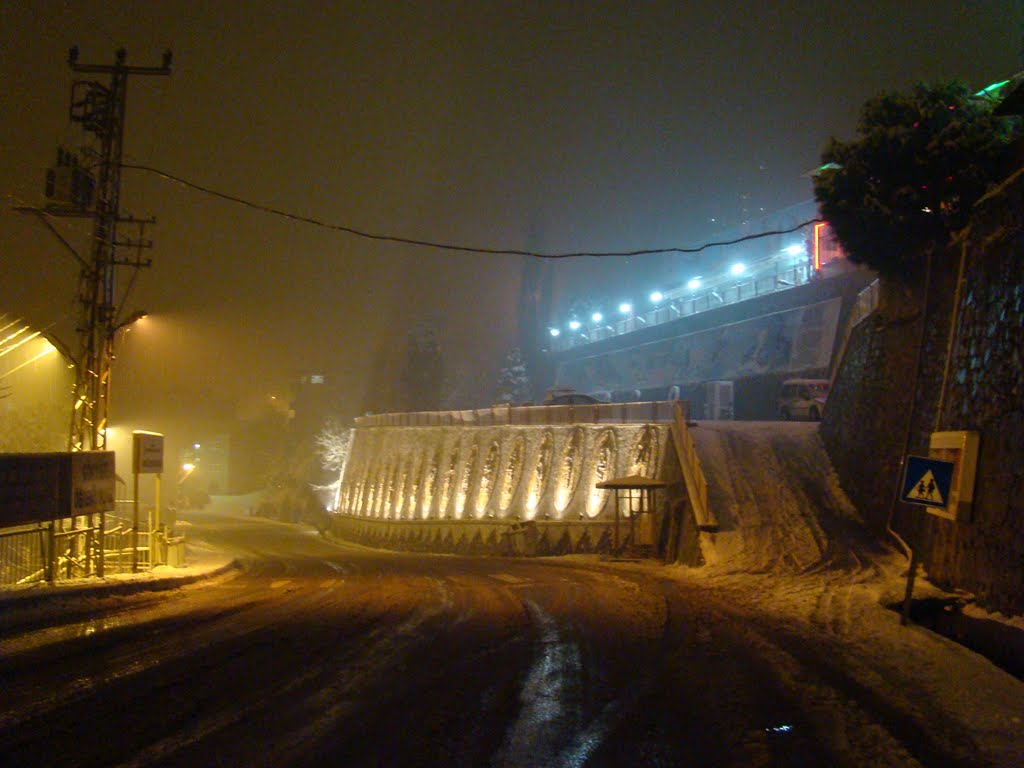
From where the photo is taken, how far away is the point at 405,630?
412 inches

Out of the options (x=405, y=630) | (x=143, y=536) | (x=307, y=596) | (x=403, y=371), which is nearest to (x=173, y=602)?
(x=307, y=596)

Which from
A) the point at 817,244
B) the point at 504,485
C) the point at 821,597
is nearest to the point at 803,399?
the point at 504,485

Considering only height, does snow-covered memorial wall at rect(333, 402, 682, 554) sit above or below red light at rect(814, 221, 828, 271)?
below

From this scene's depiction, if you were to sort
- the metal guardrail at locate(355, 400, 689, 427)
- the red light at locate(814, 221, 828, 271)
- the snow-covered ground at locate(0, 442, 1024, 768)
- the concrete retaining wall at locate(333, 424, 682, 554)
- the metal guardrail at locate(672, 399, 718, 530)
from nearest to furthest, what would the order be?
the snow-covered ground at locate(0, 442, 1024, 768)
the metal guardrail at locate(672, 399, 718, 530)
the concrete retaining wall at locate(333, 424, 682, 554)
the metal guardrail at locate(355, 400, 689, 427)
the red light at locate(814, 221, 828, 271)

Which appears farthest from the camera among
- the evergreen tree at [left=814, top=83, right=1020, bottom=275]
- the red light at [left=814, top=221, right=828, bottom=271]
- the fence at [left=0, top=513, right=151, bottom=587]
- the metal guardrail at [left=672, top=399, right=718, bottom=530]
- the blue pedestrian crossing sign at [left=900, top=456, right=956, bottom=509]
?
the red light at [left=814, top=221, right=828, bottom=271]

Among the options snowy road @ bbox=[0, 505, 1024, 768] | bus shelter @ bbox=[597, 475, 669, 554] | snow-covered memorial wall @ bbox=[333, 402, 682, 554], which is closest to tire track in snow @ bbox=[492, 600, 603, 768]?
snowy road @ bbox=[0, 505, 1024, 768]

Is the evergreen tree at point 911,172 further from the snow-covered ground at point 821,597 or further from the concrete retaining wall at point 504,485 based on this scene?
the concrete retaining wall at point 504,485

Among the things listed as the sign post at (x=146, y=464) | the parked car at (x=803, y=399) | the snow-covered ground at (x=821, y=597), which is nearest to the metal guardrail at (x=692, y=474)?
the snow-covered ground at (x=821, y=597)

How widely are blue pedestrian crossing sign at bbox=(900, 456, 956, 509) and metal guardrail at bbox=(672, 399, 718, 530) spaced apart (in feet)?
29.7

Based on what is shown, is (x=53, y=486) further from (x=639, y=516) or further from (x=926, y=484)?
(x=926, y=484)

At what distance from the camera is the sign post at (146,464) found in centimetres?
1969

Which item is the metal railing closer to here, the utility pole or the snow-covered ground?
the snow-covered ground

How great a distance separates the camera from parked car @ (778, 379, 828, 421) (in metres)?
31.2

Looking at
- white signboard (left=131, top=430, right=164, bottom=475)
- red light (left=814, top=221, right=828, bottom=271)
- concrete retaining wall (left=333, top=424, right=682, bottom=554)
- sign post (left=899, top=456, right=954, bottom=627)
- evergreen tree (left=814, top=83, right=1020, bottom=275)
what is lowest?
concrete retaining wall (left=333, top=424, right=682, bottom=554)
